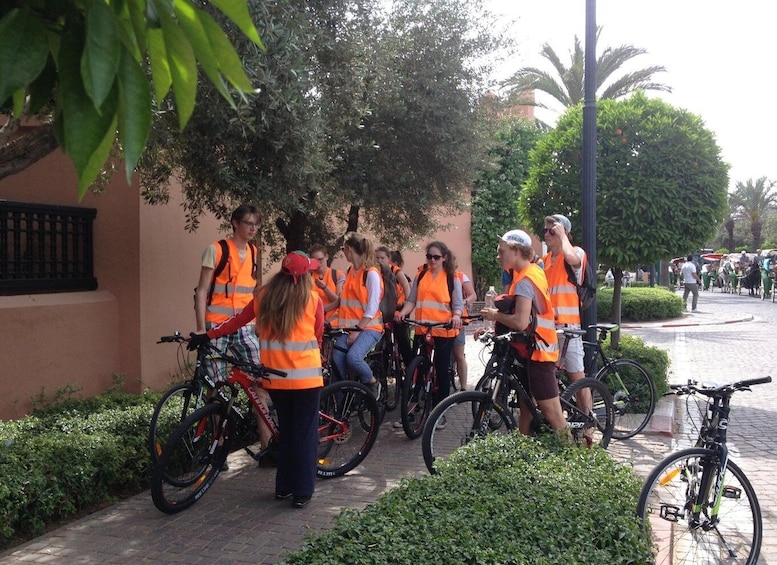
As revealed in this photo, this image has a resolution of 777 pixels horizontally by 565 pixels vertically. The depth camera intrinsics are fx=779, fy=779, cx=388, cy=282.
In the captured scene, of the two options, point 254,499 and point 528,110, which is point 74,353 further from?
point 528,110

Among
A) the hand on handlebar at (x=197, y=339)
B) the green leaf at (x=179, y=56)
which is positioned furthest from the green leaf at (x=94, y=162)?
the hand on handlebar at (x=197, y=339)

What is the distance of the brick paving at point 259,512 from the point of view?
4.45 metres

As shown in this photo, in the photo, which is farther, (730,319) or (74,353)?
(730,319)

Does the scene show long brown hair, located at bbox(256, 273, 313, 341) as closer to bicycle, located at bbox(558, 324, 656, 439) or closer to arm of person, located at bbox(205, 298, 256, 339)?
arm of person, located at bbox(205, 298, 256, 339)

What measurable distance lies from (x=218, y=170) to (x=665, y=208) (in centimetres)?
570

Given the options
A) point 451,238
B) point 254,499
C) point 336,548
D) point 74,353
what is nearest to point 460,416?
point 254,499

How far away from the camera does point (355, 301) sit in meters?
7.57

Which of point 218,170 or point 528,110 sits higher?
point 528,110

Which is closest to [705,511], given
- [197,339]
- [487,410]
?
[487,410]

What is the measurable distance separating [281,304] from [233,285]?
4.08 ft

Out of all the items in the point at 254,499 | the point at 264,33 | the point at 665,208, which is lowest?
the point at 254,499

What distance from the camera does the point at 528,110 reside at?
28.3m

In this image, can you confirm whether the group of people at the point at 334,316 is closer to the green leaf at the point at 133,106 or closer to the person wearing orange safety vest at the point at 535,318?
the person wearing orange safety vest at the point at 535,318

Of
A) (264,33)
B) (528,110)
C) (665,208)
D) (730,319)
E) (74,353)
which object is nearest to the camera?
(264,33)
